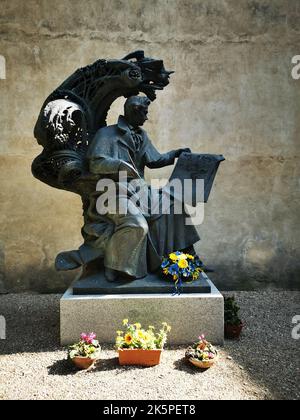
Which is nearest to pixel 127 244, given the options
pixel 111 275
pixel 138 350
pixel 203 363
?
pixel 111 275

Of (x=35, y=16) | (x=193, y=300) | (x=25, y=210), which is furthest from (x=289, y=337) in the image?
(x=35, y=16)

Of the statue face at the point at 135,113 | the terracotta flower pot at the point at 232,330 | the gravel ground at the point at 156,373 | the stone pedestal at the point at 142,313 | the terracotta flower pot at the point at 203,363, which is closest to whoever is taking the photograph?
the gravel ground at the point at 156,373

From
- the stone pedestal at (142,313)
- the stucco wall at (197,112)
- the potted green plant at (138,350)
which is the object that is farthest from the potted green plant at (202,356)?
the stucco wall at (197,112)

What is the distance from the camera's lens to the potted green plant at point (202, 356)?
3205 millimetres

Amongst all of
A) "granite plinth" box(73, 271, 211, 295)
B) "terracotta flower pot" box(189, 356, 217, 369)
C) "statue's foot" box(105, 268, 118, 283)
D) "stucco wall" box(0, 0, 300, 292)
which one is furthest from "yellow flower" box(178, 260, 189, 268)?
"stucco wall" box(0, 0, 300, 292)

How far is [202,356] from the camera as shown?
10.6 ft

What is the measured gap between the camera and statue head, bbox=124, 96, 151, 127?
13.5 feet

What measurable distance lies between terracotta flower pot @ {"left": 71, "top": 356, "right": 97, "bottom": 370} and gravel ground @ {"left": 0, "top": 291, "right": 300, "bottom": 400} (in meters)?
0.05

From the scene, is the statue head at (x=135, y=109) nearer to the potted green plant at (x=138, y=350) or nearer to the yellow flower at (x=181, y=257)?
the yellow flower at (x=181, y=257)

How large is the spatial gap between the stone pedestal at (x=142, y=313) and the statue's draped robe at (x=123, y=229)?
30 cm

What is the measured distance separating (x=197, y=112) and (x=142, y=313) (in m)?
3.49

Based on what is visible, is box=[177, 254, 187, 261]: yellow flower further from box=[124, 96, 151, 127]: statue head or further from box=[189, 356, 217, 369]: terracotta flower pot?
box=[124, 96, 151, 127]: statue head

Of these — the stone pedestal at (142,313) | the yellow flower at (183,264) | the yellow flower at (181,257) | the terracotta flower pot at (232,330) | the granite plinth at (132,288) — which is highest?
the yellow flower at (181,257)

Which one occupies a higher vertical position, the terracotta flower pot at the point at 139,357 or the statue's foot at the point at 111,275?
the statue's foot at the point at 111,275
